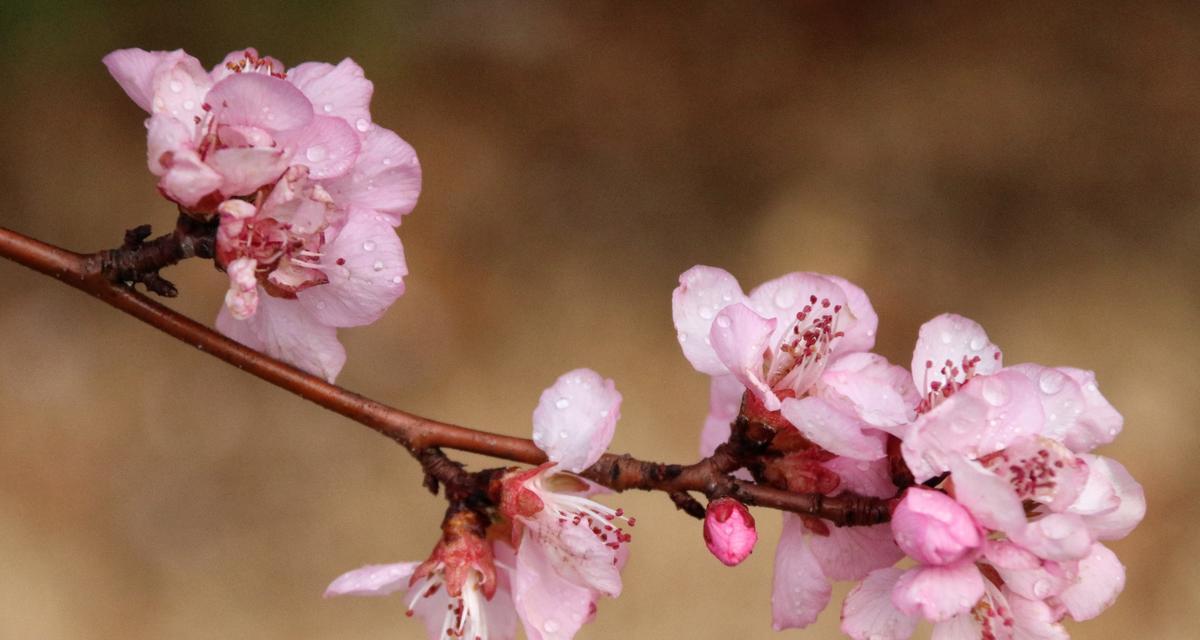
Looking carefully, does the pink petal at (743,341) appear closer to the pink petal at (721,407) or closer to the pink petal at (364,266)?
the pink petal at (721,407)

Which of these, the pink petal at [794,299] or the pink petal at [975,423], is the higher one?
the pink petal at [794,299]

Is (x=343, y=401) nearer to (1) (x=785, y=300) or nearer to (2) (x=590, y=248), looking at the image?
(1) (x=785, y=300)

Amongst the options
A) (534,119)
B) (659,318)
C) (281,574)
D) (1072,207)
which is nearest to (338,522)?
(281,574)

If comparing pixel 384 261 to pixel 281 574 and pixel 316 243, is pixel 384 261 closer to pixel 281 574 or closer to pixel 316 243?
pixel 316 243

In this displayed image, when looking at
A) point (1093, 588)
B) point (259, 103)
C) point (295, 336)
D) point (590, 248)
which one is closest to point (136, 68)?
point (259, 103)

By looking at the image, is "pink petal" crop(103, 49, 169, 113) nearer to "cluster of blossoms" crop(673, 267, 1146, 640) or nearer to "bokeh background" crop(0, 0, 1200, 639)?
"cluster of blossoms" crop(673, 267, 1146, 640)

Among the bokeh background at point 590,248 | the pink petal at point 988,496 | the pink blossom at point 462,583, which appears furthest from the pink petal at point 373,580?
the bokeh background at point 590,248
